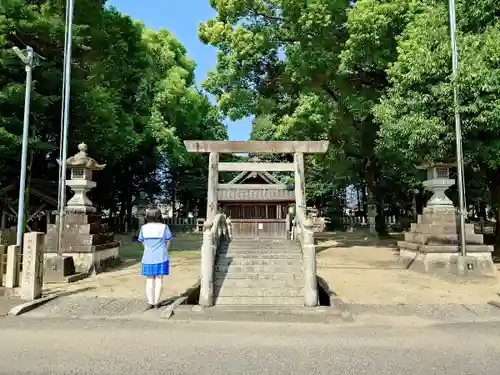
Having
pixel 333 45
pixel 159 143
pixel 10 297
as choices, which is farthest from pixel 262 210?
pixel 10 297

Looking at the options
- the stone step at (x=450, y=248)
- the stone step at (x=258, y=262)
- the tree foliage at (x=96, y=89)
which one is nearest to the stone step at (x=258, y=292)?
the stone step at (x=258, y=262)

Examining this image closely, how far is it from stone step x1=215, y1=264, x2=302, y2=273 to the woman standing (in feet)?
7.02

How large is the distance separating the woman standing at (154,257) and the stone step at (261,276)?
1.83 meters

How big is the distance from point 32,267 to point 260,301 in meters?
→ 4.71

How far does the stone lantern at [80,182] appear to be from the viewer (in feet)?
44.8

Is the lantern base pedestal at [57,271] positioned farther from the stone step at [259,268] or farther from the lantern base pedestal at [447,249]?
the lantern base pedestal at [447,249]

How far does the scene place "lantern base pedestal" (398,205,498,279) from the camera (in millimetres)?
12578

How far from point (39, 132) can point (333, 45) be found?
541 inches

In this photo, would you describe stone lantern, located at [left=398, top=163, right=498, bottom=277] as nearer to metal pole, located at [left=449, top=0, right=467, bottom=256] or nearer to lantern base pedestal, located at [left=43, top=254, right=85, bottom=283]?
metal pole, located at [left=449, top=0, right=467, bottom=256]

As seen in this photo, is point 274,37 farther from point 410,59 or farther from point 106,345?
point 106,345

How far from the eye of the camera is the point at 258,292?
8945 mm

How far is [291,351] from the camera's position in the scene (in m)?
5.45

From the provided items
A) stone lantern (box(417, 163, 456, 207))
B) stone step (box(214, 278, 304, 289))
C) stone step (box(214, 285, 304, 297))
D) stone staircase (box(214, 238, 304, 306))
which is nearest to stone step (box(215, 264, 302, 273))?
stone staircase (box(214, 238, 304, 306))

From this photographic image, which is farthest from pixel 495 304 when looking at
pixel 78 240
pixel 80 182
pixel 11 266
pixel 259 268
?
pixel 80 182
